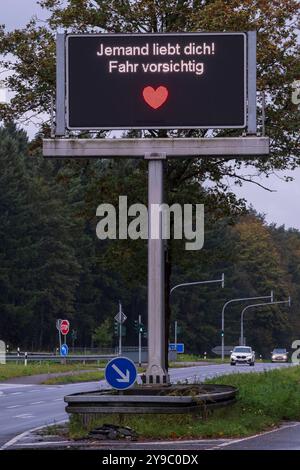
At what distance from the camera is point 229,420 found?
23.8 meters

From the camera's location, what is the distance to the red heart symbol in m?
22.4

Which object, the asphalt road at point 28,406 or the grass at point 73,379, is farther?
the grass at point 73,379

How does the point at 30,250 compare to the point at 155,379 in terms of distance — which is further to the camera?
the point at 30,250

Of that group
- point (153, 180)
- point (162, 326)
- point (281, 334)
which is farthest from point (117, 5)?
point (281, 334)

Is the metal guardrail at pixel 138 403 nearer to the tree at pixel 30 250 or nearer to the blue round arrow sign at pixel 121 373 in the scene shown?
the blue round arrow sign at pixel 121 373

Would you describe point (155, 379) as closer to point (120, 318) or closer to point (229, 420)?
point (229, 420)

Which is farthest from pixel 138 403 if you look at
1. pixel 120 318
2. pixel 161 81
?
pixel 120 318

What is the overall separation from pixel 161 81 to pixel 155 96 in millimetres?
292

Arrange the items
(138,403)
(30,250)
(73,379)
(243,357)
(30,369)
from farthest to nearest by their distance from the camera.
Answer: (30,250)
(243,357)
(30,369)
(73,379)
(138,403)

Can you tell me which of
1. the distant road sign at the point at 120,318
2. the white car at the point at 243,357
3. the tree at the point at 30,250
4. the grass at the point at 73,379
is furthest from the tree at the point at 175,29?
the tree at the point at 30,250

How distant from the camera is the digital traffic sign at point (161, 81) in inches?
879

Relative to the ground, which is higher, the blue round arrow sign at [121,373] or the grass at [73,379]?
the blue round arrow sign at [121,373]

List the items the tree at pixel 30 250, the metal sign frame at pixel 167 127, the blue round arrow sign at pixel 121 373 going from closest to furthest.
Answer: the blue round arrow sign at pixel 121 373 < the metal sign frame at pixel 167 127 < the tree at pixel 30 250
